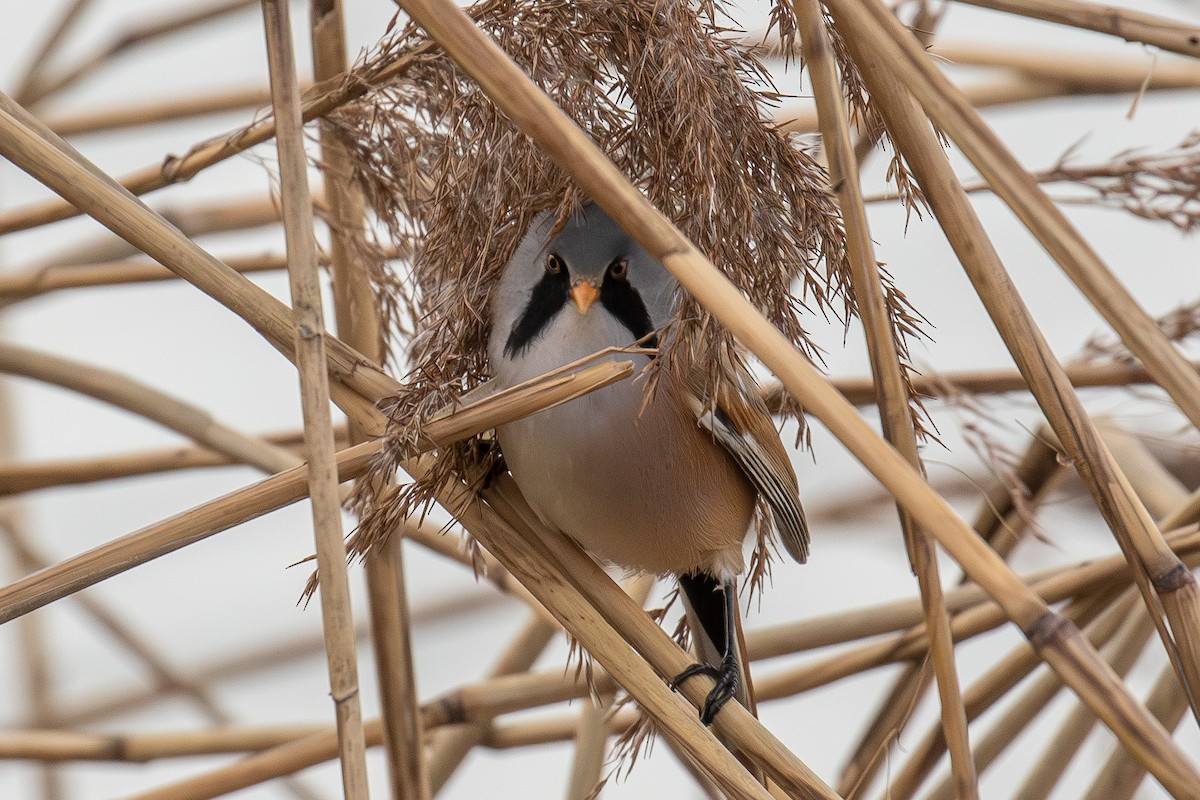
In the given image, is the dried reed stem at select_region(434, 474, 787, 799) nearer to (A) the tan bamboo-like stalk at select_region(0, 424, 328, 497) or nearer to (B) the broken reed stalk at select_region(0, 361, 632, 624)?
(B) the broken reed stalk at select_region(0, 361, 632, 624)

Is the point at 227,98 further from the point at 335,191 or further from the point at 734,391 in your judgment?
the point at 734,391

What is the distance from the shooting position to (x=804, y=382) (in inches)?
29.4

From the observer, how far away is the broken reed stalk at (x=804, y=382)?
0.72m

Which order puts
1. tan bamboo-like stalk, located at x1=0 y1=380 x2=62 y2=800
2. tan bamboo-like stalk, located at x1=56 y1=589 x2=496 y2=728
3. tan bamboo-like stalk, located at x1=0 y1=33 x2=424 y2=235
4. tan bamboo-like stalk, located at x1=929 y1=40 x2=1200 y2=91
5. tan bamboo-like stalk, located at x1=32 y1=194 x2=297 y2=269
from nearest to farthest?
tan bamboo-like stalk, located at x1=0 y1=33 x2=424 y2=235 → tan bamboo-like stalk, located at x1=32 y1=194 x2=297 y2=269 → tan bamboo-like stalk, located at x1=929 y1=40 x2=1200 y2=91 → tan bamboo-like stalk, located at x1=0 y1=380 x2=62 y2=800 → tan bamboo-like stalk, located at x1=56 y1=589 x2=496 y2=728

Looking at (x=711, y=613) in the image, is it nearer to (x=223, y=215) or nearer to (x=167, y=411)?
(x=167, y=411)

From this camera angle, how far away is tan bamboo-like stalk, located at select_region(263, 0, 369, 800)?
830 mm

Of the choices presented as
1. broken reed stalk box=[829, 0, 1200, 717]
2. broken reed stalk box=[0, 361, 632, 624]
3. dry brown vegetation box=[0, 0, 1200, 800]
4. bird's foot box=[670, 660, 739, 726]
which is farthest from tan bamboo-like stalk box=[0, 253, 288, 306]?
broken reed stalk box=[829, 0, 1200, 717]

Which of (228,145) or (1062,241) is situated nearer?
(1062,241)

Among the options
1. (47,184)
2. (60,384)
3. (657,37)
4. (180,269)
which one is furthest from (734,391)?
(60,384)

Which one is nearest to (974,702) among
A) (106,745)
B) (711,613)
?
(711,613)

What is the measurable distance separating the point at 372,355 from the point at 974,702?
0.81m

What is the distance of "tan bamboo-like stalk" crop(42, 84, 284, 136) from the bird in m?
0.99

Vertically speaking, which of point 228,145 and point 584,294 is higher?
point 228,145

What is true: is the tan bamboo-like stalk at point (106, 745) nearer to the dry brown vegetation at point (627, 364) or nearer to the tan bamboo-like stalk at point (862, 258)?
the dry brown vegetation at point (627, 364)
